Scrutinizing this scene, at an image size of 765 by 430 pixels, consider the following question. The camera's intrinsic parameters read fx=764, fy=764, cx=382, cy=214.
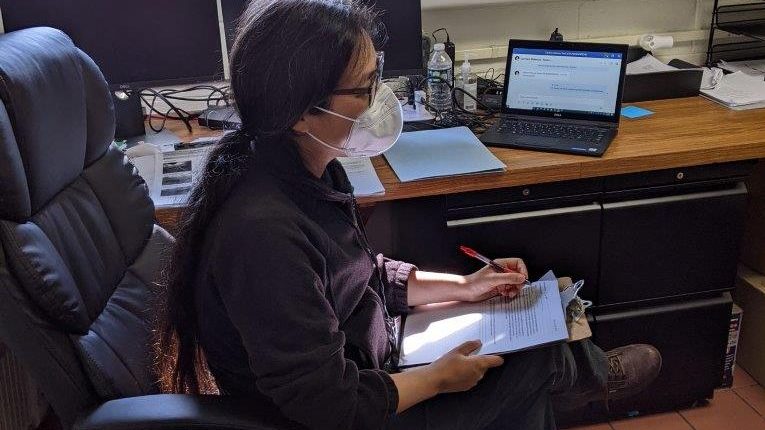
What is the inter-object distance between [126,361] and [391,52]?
118cm

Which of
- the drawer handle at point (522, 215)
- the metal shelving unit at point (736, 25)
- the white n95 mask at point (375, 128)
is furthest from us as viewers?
the metal shelving unit at point (736, 25)

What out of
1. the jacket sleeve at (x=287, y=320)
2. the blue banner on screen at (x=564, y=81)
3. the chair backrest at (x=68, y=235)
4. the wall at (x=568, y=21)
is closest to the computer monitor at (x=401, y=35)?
the wall at (x=568, y=21)

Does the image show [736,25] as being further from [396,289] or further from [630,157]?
[396,289]

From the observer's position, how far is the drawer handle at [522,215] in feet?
5.88

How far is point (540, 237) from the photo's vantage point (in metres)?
1.83

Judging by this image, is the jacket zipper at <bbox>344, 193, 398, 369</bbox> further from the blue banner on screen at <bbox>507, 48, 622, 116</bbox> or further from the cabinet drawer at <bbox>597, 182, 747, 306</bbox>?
the blue banner on screen at <bbox>507, 48, 622, 116</bbox>

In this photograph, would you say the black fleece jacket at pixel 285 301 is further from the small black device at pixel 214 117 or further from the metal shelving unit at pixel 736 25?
the metal shelving unit at pixel 736 25

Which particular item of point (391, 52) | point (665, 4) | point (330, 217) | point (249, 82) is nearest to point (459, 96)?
point (391, 52)

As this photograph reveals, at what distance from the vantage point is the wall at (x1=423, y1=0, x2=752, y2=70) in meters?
2.29

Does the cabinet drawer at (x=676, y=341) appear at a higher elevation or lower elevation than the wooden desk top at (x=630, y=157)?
lower

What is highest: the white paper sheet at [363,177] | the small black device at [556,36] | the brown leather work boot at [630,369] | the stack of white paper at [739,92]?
Answer: the small black device at [556,36]

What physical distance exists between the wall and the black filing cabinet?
70 cm

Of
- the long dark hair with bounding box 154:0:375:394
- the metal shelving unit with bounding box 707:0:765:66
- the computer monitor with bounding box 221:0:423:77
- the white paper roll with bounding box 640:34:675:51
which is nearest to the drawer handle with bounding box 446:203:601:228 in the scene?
the computer monitor with bounding box 221:0:423:77

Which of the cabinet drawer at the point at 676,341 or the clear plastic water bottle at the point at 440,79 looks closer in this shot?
the cabinet drawer at the point at 676,341
